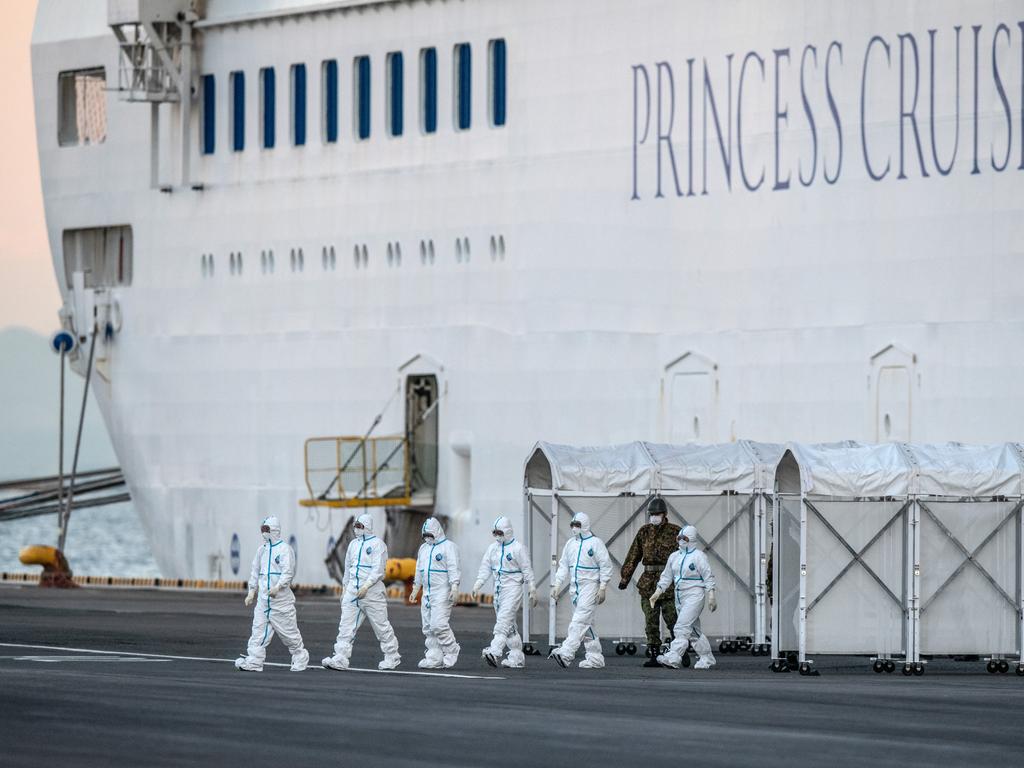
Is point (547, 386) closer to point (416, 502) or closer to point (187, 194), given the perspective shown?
point (416, 502)

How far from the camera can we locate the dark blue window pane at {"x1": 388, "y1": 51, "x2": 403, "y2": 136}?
42.8 meters

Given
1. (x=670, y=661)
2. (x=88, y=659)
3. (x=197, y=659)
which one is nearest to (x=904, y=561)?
(x=670, y=661)

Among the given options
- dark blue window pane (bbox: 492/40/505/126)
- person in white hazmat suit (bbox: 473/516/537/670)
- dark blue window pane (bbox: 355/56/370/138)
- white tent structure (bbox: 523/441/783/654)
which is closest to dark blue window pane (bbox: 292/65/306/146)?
dark blue window pane (bbox: 355/56/370/138)

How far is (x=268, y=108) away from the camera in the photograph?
4503 centimetres

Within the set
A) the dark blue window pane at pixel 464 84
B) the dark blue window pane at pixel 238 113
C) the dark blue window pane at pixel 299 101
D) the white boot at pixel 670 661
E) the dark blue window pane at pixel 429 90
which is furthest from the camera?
the dark blue window pane at pixel 238 113

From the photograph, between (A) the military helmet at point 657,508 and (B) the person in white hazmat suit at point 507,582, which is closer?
(B) the person in white hazmat suit at point 507,582

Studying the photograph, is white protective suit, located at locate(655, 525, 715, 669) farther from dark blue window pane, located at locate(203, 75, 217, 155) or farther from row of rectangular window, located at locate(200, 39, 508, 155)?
dark blue window pane, located at locate(203, 75, 217, 155)

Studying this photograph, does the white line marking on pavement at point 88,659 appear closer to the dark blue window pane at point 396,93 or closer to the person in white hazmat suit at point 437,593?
the person in white hazmat suit at point 437,593

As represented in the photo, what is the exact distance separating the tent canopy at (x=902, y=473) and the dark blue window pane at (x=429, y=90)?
60.8ft

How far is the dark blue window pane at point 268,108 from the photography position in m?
44.9

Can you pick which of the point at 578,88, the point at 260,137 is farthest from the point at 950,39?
the point at 260,137

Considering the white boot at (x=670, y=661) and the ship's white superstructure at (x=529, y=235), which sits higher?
the ship's white superstructure at (x=529, y=235)

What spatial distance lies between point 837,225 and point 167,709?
20.8 meters

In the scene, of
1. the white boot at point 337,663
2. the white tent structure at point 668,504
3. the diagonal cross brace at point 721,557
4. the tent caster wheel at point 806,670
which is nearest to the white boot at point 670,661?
the tent caster wheel at point 806,670
